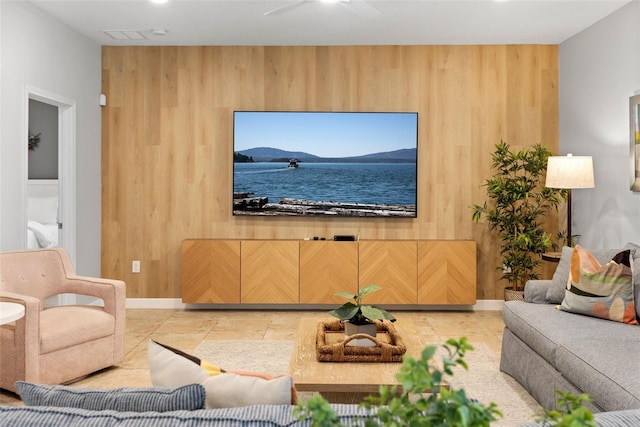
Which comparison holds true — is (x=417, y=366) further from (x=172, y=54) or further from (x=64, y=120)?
(x=172, y=54)

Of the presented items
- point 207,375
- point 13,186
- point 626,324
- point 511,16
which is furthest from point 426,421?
point 511,16

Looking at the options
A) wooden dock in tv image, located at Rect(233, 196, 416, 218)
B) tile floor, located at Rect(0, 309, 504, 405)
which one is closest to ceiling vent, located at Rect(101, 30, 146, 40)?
wooden dock in tv image, located at Rect(233, 196, 416, 218)

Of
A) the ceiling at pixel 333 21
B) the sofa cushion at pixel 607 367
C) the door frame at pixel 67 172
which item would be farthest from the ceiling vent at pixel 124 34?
the sofa cushion at pixel 607 367

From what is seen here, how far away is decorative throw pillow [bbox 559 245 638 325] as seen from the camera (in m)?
3.25

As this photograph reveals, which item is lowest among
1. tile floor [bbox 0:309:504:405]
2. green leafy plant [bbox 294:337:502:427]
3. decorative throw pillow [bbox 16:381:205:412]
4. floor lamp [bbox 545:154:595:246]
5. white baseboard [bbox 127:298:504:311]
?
tile floor [bbox 0:309:504:405]

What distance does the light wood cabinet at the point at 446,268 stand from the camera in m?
5.51

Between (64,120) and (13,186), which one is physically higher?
(64,120)

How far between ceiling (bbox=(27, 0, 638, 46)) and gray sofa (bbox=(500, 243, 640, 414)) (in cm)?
212

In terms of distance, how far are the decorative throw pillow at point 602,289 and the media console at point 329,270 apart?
2.05 metres

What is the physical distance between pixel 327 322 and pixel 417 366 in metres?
2.56

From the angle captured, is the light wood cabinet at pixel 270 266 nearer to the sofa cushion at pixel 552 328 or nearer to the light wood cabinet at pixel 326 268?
the light wood cabinet at pixel 326 268

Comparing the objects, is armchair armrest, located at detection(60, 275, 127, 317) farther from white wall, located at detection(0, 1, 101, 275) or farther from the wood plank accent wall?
the wood plank accent wall

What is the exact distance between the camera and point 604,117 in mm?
4820

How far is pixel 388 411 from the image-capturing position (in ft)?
2.78
